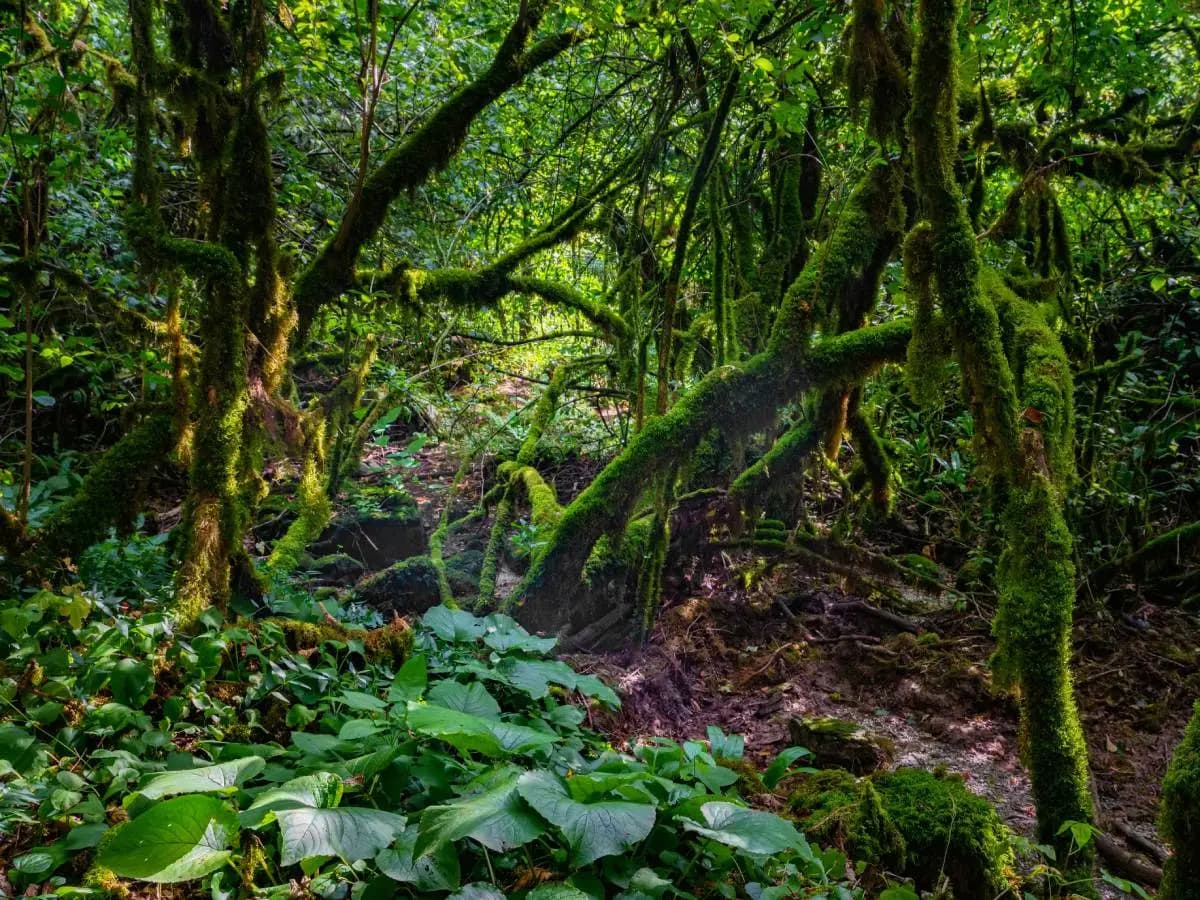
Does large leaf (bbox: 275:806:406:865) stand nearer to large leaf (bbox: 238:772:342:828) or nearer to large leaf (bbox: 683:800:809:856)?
large leaf (bbox: 238:772:342:828)

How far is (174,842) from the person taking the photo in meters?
1.35

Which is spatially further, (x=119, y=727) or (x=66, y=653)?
(x=66, y=653)

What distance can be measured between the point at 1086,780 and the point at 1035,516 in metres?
0.95

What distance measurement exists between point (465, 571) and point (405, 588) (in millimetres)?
560

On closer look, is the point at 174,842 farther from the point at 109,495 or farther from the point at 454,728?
the point at 109,495

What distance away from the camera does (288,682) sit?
7.36 feet

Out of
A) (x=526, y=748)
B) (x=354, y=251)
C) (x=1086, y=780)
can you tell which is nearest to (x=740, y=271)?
(x=354, y=251)

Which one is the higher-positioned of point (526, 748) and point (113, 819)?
point (526, 748)

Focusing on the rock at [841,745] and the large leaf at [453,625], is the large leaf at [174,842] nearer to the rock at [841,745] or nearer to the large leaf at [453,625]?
the large leaf at [453,625]

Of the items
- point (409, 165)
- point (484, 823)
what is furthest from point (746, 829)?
point (409, 165)

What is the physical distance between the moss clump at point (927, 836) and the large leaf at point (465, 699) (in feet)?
3.71

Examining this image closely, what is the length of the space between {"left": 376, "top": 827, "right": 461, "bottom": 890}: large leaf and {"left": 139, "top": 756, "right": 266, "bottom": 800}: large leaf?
39 cm

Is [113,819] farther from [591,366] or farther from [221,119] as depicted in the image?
[591,366]

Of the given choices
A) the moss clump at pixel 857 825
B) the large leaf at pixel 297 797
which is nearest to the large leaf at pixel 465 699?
the large leaf at pixel 297 797
